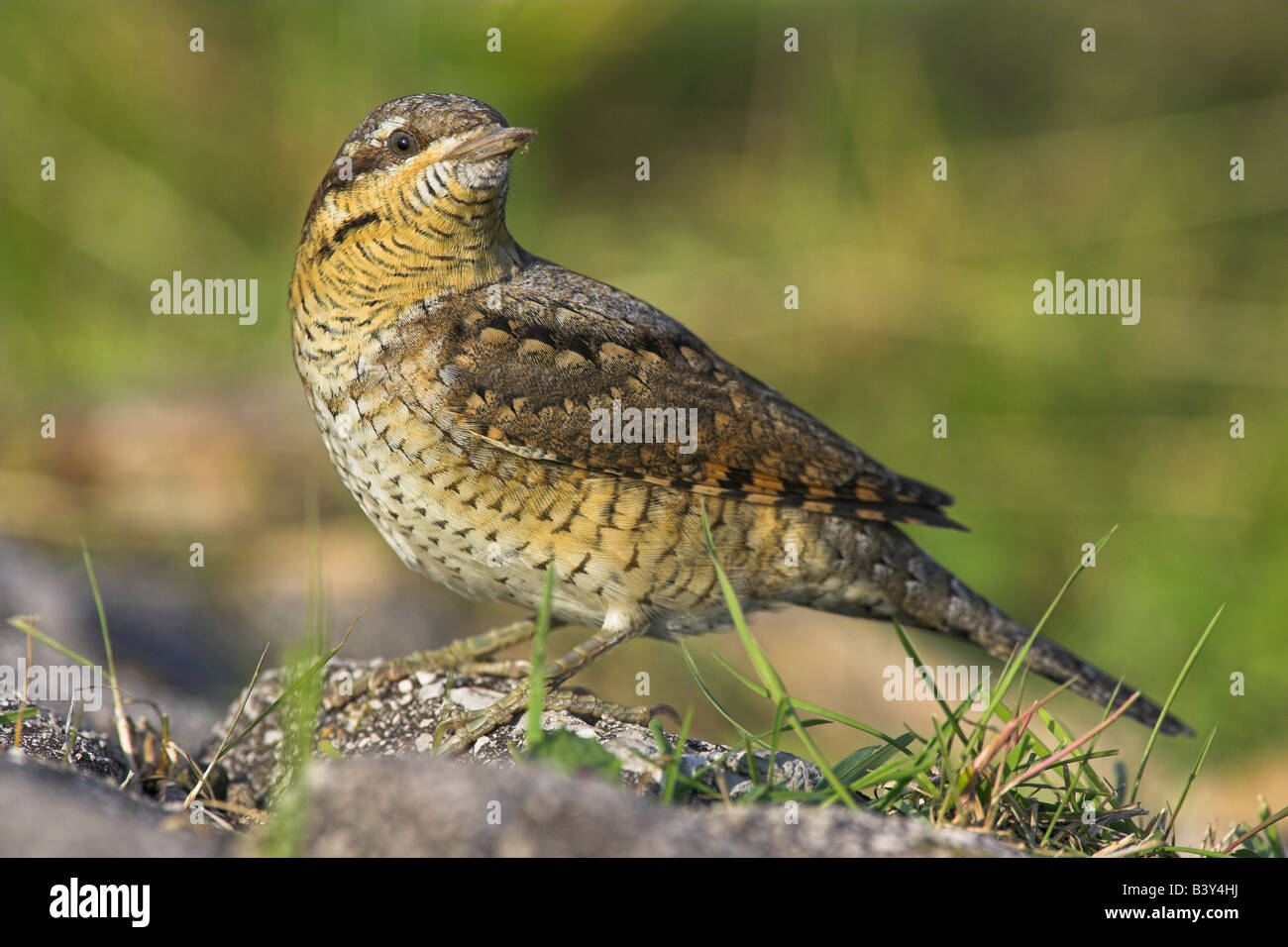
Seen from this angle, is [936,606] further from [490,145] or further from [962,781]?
[490,145]

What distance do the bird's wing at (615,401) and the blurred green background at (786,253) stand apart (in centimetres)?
329

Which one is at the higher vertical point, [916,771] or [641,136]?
[641,136]

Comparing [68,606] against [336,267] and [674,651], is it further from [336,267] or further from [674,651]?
[674,651]

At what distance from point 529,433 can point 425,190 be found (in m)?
0.83

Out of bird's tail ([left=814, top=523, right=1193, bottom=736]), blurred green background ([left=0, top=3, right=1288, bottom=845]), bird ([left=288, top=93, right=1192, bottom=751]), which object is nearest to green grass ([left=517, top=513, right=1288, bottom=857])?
bird ([left=288, top=93, right=1192, bottom=751])

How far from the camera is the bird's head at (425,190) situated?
362cm

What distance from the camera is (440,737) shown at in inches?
131

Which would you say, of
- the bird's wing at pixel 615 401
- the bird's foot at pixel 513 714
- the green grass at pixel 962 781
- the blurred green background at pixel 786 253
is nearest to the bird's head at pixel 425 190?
the bird's wing at pixel 615 401

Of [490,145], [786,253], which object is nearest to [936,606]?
[490,145]

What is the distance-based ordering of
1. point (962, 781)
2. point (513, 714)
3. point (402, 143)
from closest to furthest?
point (962, 781), point (513, 714), point (402, 143)

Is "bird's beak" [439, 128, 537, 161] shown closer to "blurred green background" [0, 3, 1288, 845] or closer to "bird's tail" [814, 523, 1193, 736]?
"bird's tail" [814, 523, 1193, 736]

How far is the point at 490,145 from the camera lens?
141 inches

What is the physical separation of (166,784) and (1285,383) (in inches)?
315

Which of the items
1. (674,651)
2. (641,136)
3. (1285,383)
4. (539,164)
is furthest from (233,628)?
(1285,383)
